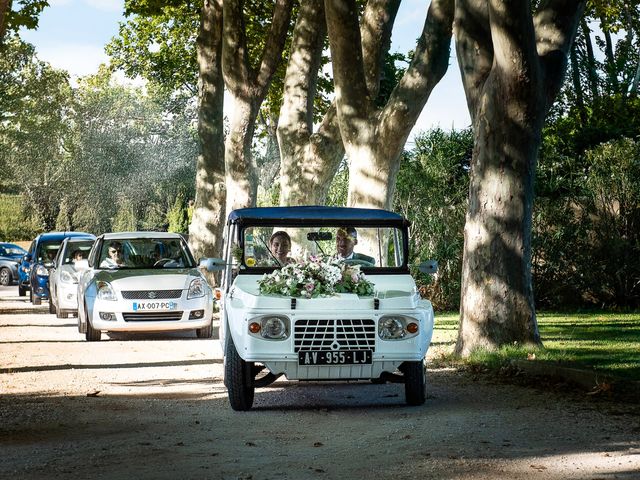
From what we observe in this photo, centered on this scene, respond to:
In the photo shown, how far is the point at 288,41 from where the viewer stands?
3662 centimetres

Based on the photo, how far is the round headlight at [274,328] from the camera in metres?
10.4

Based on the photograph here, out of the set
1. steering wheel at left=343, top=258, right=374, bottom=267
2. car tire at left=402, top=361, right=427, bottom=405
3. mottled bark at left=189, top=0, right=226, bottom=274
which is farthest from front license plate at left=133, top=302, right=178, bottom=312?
mottled bark at left=189, top=0, right=226, bottom=274

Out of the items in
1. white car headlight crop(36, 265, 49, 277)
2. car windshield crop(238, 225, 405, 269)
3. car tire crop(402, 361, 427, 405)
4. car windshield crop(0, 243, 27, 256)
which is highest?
car windshield crop(0, 243, 27, 256)

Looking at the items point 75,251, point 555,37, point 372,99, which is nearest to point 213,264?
point 555,37

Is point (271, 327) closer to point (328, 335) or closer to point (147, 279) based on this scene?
point (328, 335)

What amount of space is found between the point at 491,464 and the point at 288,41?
29.8 meters

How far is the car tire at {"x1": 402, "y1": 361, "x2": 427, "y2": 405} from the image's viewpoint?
35.6 ft

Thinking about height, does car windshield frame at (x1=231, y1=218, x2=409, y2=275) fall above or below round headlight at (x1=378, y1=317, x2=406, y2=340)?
above

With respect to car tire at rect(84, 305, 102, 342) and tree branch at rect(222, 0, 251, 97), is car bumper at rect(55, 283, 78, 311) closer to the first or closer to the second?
car tire at rect(84, 305, 102, 342)

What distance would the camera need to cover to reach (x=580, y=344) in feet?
52.7

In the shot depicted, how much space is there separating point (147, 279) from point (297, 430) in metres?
9.85

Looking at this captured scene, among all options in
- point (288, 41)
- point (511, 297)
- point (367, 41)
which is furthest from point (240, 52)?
point (511, 297)

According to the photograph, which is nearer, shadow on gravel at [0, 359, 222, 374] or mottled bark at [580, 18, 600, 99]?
shadow on gravel at [0, 359, 222, 374]

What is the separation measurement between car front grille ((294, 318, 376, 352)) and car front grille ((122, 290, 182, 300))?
8.77 metres
